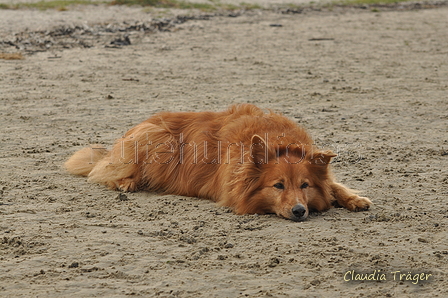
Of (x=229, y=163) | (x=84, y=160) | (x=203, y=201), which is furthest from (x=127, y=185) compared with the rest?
(x=229, y=163)

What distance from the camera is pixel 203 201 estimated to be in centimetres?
634

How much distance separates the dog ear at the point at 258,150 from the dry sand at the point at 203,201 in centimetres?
53

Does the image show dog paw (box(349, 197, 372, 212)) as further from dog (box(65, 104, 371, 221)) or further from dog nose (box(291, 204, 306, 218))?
dog nose (box(291, 204, 306, 218))

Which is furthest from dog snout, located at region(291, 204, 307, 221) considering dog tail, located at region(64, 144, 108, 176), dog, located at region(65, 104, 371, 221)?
Result: dog tail, located at region(64, 144, 108, 176)

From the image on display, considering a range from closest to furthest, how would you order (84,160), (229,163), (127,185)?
(229,163), (127,185), (84,160)

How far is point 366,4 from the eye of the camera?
27.6 metres

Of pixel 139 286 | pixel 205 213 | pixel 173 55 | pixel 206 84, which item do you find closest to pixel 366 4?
pixel 173 55

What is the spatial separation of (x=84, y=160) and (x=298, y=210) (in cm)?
280

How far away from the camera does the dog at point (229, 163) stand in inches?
227

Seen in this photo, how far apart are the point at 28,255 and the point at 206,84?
7.27 metres

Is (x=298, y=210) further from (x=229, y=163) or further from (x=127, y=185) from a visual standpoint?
(x=127, y=185)

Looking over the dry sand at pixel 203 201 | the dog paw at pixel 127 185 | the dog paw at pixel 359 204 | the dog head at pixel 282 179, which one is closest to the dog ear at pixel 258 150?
the dog head at pixel 282 179

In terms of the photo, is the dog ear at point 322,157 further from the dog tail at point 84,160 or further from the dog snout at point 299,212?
the dog tail at point 84,160

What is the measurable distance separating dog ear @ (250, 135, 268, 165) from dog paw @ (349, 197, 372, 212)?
36.8 inches
